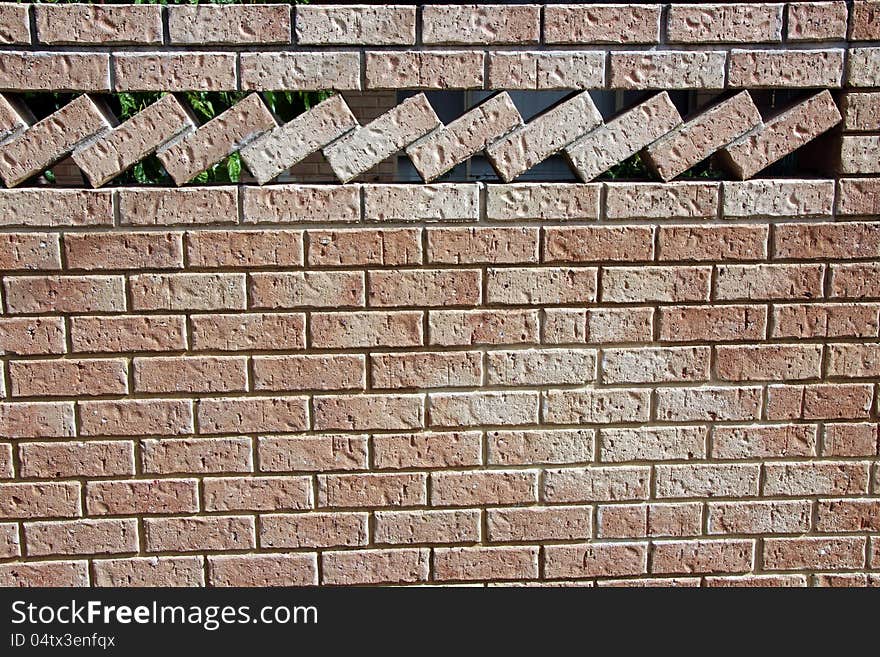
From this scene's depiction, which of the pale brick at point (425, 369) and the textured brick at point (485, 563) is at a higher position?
the pale brick at point (425, 369)

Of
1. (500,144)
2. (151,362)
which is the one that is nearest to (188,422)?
(151,362)

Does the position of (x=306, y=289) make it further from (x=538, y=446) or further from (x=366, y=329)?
(x=538, y=446)

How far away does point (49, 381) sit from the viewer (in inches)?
93.4

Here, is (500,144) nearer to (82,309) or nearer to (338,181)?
(338,181)

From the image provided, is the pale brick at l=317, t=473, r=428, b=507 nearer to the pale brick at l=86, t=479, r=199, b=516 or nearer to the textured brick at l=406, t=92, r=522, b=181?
the pale brick at l=86, t=479, r=199, b=516

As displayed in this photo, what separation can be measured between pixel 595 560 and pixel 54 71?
2.23 meters

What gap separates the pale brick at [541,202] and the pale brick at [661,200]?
0.06m

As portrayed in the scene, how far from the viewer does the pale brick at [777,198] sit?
2.39 metres

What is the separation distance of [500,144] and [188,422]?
128cm

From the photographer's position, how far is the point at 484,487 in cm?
252

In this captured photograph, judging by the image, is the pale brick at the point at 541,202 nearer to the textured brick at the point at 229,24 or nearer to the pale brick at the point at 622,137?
the pale brick at the point at 622,137

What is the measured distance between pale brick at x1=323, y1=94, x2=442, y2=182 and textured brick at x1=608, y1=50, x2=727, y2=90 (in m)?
0.56

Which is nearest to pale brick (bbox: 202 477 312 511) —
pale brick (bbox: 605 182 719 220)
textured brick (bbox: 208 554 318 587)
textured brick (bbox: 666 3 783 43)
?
textured brick (bbox: 208 554 318 587)

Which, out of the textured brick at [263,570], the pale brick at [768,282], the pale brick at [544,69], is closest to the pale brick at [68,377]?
the textured brick at [263,570]
